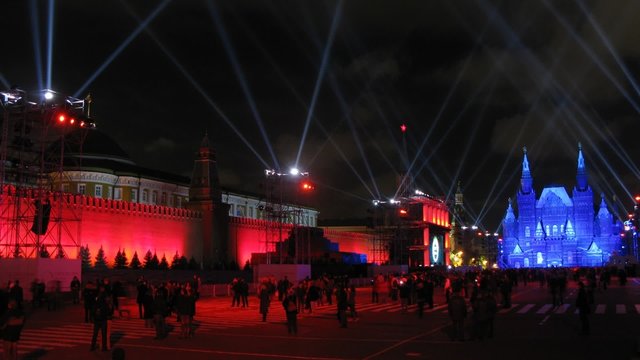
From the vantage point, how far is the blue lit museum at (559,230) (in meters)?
129

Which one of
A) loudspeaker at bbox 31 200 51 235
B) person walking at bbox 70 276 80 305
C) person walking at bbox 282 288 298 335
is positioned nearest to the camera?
person walking at bbox 282 288 298 335

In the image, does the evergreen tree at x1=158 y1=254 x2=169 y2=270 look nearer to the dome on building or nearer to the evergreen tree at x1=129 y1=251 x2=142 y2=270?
the evergreen tree at x1=129 y1=251 x2=142 y2=270

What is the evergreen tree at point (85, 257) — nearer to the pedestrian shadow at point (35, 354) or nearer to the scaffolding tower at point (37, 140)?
the scaffolding tower at point (37, 140)

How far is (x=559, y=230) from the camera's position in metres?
136

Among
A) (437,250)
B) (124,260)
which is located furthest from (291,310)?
(437,250)

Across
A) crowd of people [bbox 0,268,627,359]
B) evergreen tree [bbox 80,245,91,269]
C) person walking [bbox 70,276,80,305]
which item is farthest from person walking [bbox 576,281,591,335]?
evergreen tree [bbox 80,245,91,269]

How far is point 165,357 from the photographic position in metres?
14.1

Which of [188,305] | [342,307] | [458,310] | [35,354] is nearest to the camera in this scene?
[35,354]

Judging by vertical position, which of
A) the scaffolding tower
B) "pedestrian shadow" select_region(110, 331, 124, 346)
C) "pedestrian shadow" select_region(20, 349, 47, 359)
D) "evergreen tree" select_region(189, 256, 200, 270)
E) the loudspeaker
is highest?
the scaffolding tower

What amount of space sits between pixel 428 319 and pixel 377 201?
61.0 metres

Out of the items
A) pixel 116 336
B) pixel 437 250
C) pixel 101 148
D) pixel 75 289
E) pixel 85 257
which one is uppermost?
pixel 101 148

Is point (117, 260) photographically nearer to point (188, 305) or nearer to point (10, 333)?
point (188, 305)

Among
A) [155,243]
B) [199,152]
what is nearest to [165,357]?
[155,243]

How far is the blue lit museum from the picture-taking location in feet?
423
